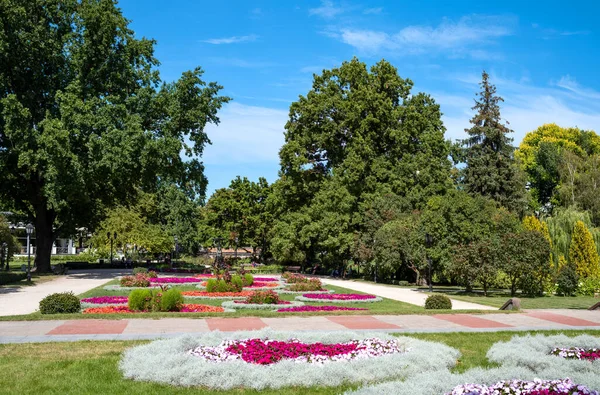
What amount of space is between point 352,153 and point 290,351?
108 feet

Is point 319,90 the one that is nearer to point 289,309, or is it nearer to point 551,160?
point 551,160

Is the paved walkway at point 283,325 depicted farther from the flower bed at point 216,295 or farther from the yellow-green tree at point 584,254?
the yellow-green tree at point 584,254

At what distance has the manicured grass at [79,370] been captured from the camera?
24.3 ft

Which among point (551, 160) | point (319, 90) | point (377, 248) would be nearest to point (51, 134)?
point (377, 248)

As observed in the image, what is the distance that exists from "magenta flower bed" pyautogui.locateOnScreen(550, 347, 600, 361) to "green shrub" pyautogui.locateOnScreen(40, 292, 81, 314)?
12.4m

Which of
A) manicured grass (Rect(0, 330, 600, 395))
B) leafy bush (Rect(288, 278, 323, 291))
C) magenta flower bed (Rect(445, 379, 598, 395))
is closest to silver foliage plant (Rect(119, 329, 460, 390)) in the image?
manicured grass (Rect(0, 330, 600, 395))

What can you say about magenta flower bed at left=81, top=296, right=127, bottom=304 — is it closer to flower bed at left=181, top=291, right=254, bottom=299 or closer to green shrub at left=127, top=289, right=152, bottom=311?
flower bed at left=181, top=291, right=254, bottom=299

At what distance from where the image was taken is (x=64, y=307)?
15.4 m

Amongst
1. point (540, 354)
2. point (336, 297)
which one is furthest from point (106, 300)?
→ point (540, 354)

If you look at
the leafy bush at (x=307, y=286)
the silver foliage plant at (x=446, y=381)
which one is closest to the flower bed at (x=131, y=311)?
the leafy bush at (x=307, y=286)

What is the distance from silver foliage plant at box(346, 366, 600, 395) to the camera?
20.9 feet

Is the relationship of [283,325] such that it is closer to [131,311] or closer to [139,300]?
[139,300]

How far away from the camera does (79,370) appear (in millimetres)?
8406

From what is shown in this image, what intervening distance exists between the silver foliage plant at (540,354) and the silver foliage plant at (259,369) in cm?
89
